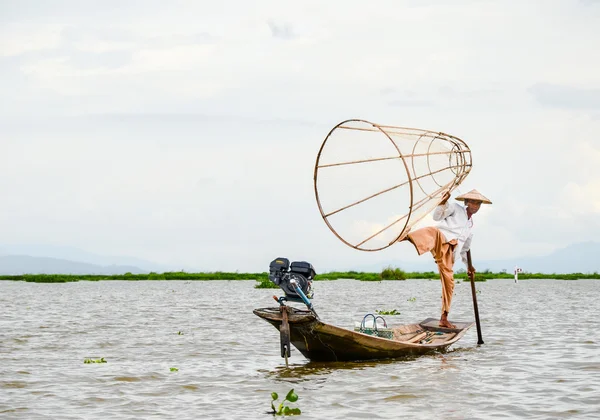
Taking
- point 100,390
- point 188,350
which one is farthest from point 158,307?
point 100,390

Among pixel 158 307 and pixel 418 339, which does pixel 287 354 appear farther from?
pixel 158 307

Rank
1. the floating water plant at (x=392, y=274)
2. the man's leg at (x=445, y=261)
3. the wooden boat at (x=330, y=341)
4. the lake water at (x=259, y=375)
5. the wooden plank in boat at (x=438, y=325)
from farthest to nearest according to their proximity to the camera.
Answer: the floating water plant at (x=392, y=274) → the wooden plank in boat at (x=438, y=325) → the man's leg at (x=445, y=261) → the wooden boat at (x=330, y=341) → the lake water at (x=259, y=375)

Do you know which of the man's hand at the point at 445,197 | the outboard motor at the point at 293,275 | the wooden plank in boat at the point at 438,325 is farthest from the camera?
the wooden plank in boat at the point at 438,325

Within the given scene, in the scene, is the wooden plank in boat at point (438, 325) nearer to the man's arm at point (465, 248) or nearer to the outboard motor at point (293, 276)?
the man's arm at point (465, 248)

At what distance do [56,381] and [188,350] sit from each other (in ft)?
11.7

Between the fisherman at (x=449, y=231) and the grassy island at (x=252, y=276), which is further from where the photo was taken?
the grassy island at (x=252, y=276)

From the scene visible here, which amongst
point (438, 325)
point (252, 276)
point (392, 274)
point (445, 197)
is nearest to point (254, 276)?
point (252, 276)

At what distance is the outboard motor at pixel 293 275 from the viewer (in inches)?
383

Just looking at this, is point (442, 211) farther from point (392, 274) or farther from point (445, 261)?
point (392, 274)

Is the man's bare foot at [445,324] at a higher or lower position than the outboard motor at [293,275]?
lower

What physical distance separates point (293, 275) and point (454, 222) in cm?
337

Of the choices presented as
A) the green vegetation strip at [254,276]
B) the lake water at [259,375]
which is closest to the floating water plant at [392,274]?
the green vegetation strip at [254,276]

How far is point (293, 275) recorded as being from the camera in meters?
9.75

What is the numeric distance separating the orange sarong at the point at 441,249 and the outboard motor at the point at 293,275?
235 cm
